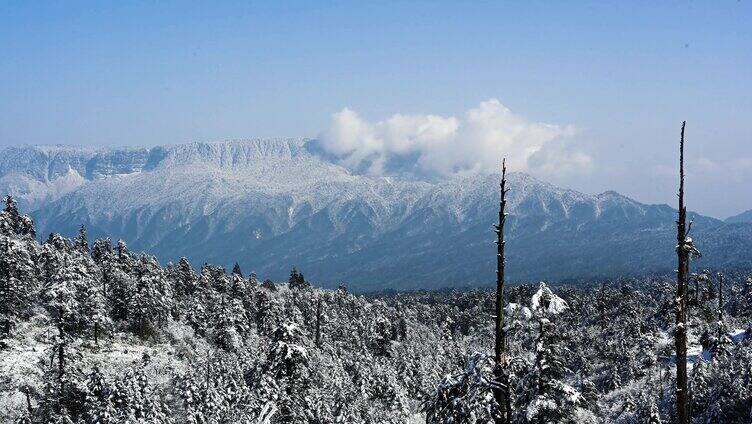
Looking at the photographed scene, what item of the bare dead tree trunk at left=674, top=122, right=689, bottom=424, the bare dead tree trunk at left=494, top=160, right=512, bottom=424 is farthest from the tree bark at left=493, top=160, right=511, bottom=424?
the bare dead tree trunk at left=674, top=122, right=689, bottom=424

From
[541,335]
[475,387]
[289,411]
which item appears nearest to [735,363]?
[289,411]

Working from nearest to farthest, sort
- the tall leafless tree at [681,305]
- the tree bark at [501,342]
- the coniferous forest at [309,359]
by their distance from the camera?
the tree bark at [501,342], the tall leafless tree at [681,305], the coniferous forest at [309,359]

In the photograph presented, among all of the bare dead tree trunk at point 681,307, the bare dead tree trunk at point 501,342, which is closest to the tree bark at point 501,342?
the bare dead tree trunk at point 501,342

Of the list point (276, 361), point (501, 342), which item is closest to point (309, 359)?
point (276, 361)

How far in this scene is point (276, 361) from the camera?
30.0 m

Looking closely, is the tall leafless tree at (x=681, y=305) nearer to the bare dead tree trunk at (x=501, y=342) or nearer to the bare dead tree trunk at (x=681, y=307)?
the bare dead tree trunk at (x=681, y=307)

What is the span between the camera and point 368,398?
7488cm

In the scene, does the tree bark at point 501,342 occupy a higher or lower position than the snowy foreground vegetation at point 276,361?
higher

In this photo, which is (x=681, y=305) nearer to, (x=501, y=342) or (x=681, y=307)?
(x=681, y=307)

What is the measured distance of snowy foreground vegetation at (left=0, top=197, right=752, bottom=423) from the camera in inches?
664

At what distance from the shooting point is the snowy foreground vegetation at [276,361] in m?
16.9

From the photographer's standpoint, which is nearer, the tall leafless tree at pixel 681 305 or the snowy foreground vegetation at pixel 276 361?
the tall leafless tree at pixel 681 305

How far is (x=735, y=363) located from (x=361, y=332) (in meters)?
84.4

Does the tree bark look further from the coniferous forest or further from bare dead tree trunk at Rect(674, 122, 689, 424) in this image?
bare dead tree trunk at Rect(674, 122, 689, 424)
